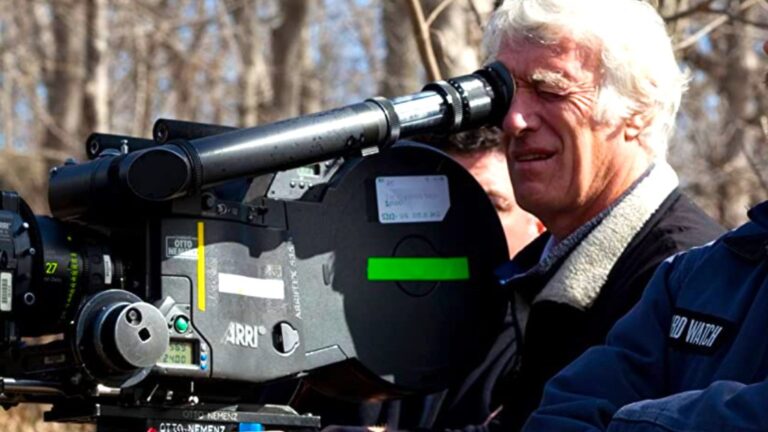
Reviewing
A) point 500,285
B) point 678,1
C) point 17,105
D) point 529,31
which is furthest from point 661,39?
point 17,105

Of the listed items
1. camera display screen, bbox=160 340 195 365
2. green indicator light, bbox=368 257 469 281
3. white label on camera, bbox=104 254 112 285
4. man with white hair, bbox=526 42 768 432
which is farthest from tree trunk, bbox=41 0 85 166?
man with white hair, bbox=526 42 768 432

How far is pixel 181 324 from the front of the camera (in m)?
3.36

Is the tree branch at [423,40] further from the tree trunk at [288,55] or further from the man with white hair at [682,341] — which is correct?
the tree trunk at [288,55]

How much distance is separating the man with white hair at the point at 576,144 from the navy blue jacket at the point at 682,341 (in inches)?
26.7

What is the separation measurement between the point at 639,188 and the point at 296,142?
3.00ft

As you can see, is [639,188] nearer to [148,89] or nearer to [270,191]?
[270,191]

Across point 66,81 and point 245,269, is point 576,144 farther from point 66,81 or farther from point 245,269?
point 66,81

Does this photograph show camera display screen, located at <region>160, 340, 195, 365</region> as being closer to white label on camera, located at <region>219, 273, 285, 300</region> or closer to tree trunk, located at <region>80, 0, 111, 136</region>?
white label on camera, located at <region>219, 273, 285, 300</region>

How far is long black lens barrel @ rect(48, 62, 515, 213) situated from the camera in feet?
10.9

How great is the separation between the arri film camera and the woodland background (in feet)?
12.4

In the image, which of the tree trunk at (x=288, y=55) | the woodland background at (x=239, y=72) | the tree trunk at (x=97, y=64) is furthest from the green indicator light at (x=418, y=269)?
the tree trunk at (x=97, y=64)

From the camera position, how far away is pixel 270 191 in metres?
3.61

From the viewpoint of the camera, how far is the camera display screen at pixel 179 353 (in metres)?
3.35

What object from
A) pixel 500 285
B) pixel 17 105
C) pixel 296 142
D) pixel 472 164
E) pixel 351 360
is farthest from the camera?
pixel 17 105
